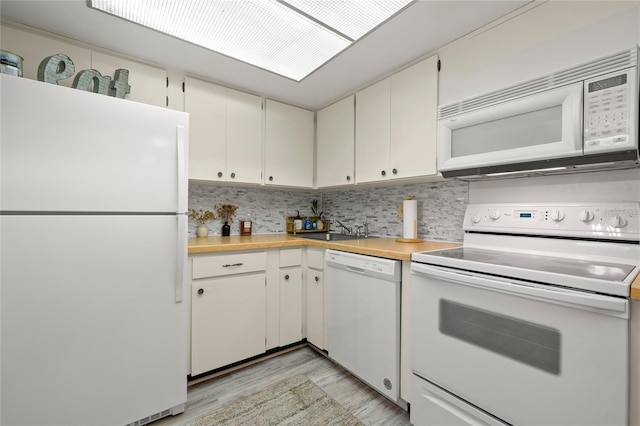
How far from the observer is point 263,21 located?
154 centimetres

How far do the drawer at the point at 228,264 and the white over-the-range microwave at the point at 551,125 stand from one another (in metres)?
1.43

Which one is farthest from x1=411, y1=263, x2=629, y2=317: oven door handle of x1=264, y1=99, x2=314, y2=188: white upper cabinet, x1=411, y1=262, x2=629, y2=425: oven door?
x1=264, y1=99, x2=314, y2=188: white upper cabinet

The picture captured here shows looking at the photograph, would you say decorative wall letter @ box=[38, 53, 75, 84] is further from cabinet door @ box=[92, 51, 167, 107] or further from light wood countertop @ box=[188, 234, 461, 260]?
light wood countertop @ box=[188, 234, 461, 260]

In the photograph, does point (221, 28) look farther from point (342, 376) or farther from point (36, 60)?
point (342, 376)

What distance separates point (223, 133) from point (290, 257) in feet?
3.81

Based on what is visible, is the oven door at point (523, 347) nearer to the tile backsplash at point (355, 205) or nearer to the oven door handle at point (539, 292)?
the oven door handle at point (539, 292)

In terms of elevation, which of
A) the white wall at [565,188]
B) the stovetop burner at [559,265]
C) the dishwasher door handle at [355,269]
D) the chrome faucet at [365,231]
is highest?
the white wall at [565,188]

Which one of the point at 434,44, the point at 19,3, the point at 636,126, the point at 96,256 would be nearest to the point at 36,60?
the point at 19,3

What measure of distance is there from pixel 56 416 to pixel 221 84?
2.27 meters

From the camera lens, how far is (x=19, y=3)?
4.73 ft

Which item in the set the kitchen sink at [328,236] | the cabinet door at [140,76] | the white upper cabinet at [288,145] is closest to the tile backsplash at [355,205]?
the kitchen sink at [328,236]

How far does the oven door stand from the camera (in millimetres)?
913

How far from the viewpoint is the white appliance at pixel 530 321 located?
927 mm

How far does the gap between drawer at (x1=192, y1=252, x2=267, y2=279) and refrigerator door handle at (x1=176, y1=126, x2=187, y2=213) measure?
452 mm
